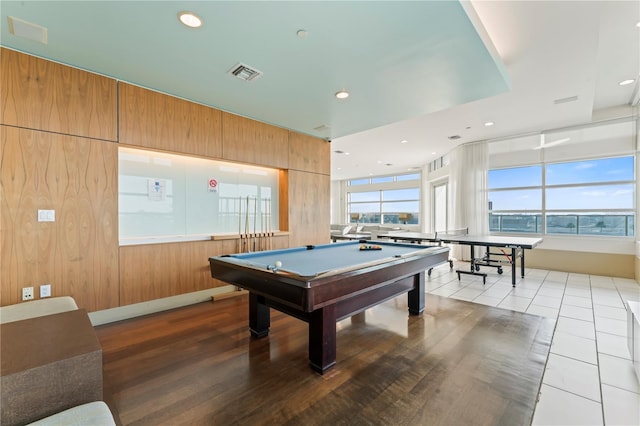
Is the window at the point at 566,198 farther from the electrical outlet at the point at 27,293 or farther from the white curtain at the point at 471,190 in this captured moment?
the electrical outlet at the point at 27,293

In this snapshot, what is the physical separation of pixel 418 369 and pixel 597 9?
3.60 metres

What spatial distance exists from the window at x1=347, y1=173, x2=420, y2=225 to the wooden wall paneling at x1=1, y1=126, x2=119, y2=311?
1022 cm

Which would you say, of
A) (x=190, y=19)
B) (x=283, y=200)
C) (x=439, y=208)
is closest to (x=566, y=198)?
(x=439, y=208)

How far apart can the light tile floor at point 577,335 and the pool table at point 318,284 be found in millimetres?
1273

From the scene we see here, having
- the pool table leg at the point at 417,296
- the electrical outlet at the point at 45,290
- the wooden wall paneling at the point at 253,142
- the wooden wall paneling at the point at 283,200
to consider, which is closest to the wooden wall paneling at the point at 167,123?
the wooden wall paneling at the point at 253,142

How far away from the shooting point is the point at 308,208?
5.32m

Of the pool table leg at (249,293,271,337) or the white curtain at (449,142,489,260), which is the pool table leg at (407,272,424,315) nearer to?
the pool table leg at (249,293,271,337)

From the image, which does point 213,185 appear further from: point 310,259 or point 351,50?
point 351,50

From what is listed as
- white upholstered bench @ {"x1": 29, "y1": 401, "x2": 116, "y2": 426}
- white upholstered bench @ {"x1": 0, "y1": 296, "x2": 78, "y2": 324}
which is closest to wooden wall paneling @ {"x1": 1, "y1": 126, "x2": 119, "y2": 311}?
white upholstered bench @ {"x1": 0, "y1": 296, "x2": 78, "y2": 324}

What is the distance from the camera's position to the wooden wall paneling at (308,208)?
16.6 feet

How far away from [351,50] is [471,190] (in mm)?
5774

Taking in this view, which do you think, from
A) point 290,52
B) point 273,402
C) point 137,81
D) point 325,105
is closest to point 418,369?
point 273,402

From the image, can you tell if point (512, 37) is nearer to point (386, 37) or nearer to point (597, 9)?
point (597, 9)

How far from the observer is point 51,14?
2.09 meters
